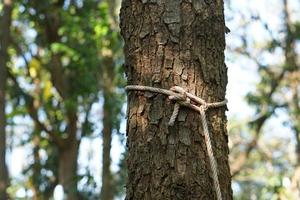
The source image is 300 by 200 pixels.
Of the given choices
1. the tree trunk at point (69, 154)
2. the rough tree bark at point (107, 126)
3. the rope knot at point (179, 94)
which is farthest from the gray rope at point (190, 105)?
the tree trunk at point (69, 154)

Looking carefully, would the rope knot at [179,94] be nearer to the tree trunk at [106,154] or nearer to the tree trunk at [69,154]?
the tree trunk at [106,154]

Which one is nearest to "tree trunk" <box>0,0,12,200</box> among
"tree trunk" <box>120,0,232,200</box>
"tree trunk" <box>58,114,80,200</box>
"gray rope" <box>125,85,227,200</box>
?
"tree trunk" <box>58,114,80,200</box>

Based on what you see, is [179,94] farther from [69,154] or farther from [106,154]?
[69,154]

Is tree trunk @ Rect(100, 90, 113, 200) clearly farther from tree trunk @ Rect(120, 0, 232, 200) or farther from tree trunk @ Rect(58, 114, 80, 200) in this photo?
tree trunk @ Rect(120, 0, 232, 200)

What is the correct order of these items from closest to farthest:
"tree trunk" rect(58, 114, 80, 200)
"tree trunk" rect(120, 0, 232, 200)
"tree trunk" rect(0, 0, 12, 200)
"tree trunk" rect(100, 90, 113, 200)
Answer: "tree trunk" rect(120, 0, 232, 200), "tree trunk" rect(0, 0, 12, 200), "tree trunk" rect(100, 90, 113, 200), "tree trunk" rect(58, 114, 80, 200)

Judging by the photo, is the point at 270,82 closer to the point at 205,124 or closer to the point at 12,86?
the point at 12,86

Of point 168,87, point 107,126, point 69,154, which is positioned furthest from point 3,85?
point 168,87

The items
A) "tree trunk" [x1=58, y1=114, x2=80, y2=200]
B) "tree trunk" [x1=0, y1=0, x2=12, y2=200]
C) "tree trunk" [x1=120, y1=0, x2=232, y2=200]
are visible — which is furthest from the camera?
"tree trunk" [x1=58, y1=114, x2=80, y2=200]

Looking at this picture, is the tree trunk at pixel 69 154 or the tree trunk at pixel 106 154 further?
the tree trunk at pixel 69 154

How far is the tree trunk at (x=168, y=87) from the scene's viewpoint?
2.34 meters

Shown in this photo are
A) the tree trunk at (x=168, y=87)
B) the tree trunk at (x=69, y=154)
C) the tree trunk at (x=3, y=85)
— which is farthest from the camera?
the tree trunk at (x=69, y=154)

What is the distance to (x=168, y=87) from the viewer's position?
8.04ft

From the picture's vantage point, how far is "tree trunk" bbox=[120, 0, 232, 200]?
7.67ft

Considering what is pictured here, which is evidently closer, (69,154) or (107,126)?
(107,126)
